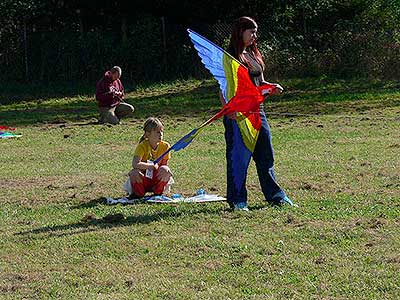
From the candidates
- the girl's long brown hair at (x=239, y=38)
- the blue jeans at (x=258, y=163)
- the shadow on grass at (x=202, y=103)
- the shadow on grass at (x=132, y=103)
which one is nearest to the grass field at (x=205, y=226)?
the blue jeans at (x=258, y=163)

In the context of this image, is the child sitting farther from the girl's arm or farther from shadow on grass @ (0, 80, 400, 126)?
shadow on grass @ (0, 80, 400, 126)

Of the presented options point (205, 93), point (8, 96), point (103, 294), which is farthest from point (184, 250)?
point (8, 96)

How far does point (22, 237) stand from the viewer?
7.80 metres

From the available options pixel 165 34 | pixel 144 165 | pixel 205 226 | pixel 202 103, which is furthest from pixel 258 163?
pixel 165 34

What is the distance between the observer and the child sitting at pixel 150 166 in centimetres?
955

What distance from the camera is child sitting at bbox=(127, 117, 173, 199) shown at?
9547 millimetres

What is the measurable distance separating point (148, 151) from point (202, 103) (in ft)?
45.5

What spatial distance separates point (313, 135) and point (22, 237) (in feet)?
27.7

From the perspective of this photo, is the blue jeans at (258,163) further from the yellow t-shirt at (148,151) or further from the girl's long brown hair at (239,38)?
the yellow t-shirt at (148,151)

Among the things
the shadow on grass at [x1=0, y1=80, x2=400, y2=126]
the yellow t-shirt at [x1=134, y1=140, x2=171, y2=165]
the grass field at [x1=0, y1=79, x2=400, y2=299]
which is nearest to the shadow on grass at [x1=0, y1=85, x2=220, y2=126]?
the shadow on grass at [x1=0, y1=80, x2=400, y2=126]

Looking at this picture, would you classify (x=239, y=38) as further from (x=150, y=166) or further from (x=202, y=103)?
(x=202, y=103)

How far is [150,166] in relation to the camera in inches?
376

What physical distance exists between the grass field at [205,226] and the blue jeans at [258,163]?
21cm

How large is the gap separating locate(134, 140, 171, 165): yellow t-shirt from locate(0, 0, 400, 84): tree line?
17323 millimetres
